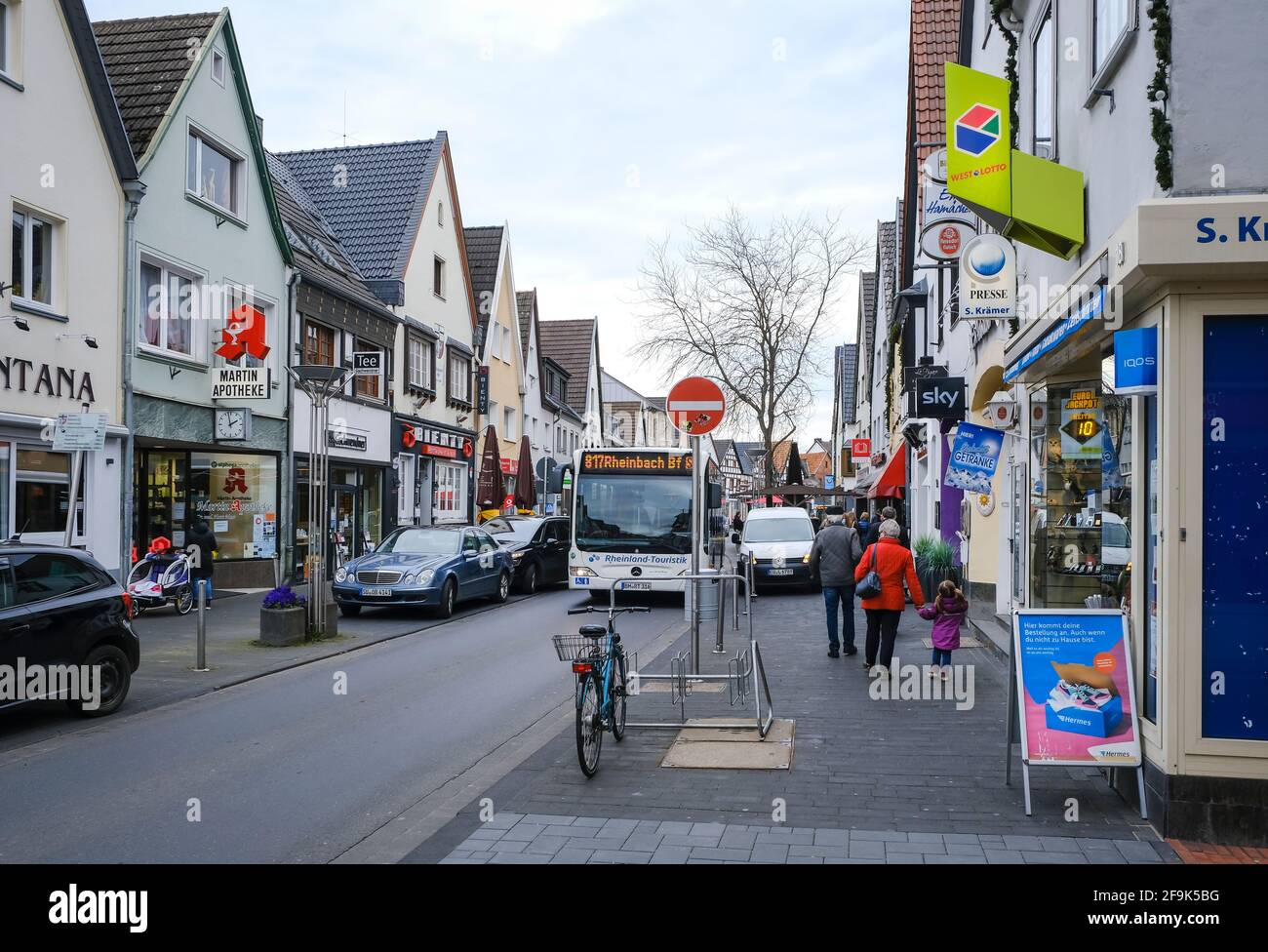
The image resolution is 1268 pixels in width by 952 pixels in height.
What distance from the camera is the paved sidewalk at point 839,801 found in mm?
5684

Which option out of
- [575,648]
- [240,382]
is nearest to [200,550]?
[240,382]

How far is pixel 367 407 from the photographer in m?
27.7

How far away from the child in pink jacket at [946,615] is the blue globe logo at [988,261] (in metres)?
3.23

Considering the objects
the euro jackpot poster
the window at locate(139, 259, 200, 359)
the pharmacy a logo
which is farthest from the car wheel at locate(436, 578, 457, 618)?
the euro jackpot poster

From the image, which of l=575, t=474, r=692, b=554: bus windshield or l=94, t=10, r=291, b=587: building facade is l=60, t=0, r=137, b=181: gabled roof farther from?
l=575, t=474, r=692, b=554: bus windshield

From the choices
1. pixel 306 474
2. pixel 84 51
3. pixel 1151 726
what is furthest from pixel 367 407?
pixel 1151 726

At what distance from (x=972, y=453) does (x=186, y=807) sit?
7.15m

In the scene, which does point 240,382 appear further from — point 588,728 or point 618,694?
point 588,728

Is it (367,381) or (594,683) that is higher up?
(367,381)

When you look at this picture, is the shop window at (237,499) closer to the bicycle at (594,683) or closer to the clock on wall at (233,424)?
the clock on wall at (233,424)

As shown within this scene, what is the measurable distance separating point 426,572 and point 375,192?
1901 centimetres

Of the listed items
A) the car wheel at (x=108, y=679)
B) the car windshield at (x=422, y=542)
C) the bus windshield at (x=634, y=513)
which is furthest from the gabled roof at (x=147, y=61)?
the car wheel at (x=108, y=679)

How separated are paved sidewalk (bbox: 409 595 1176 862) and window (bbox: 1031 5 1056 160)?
4973 millimetres

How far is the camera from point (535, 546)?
2325 cm
